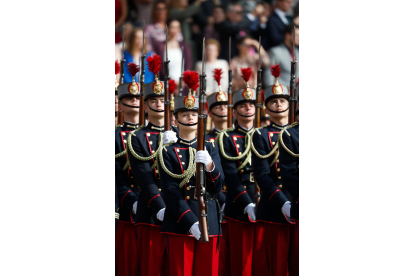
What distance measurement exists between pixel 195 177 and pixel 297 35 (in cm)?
171

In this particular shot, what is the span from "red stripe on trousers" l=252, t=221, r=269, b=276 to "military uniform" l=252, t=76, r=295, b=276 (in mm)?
24

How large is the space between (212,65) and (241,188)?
1198 mm

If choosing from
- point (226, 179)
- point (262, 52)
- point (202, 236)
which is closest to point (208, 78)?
point (262, 52)

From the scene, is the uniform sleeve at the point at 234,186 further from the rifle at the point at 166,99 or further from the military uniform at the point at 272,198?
the rifle at the point at 166,99

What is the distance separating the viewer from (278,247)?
6117 mm

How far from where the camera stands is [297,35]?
6.11 meters

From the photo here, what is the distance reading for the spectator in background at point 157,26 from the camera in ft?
19.9

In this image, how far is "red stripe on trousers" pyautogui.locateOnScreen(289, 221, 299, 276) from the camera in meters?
6.03

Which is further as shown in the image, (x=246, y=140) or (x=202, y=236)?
(x=246, y=140)

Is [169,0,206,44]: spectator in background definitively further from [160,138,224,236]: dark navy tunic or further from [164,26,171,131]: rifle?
[160,138,224,236]: dark navy tunic

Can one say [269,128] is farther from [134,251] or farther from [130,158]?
[134,251]

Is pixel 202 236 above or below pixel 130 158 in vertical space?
below

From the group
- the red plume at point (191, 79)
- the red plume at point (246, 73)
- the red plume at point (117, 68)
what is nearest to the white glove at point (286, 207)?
the red plume at point (246, 73)

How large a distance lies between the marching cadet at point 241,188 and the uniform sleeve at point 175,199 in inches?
31.7
